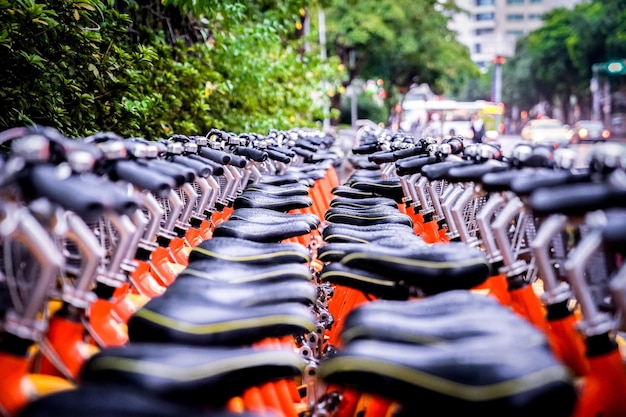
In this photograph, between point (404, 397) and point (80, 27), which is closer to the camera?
point (404, 397)

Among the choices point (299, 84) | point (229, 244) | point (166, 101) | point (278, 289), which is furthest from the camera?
point (299, 84)

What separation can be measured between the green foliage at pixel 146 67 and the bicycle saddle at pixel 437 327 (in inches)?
114

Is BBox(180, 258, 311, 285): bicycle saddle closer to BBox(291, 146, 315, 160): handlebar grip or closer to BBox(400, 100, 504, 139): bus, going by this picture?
BBox(291, 146, 315, 160): handlebar grip

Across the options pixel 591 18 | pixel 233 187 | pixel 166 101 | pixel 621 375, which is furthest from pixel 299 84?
pixel 591 18

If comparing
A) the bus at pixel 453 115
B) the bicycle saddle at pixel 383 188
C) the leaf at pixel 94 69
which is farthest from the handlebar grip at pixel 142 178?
the bus at pixel 453 115

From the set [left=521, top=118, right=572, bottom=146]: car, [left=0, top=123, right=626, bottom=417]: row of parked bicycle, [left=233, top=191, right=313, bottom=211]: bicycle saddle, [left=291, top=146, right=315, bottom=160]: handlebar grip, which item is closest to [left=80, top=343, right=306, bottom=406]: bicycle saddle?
[left=0, top=123, right=626, bottom=417]: row of parked bicycle

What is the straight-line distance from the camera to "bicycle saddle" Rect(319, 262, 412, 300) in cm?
277

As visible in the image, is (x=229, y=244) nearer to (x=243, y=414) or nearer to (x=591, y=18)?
(x=243, y=414)

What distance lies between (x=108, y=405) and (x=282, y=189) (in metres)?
3.95

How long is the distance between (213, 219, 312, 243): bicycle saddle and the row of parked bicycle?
0.34 m

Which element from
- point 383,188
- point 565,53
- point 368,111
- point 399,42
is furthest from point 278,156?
point 565,53

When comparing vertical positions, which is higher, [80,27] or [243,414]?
[80,27]

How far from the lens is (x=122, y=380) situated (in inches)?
65.7

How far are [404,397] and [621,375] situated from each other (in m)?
0.87
